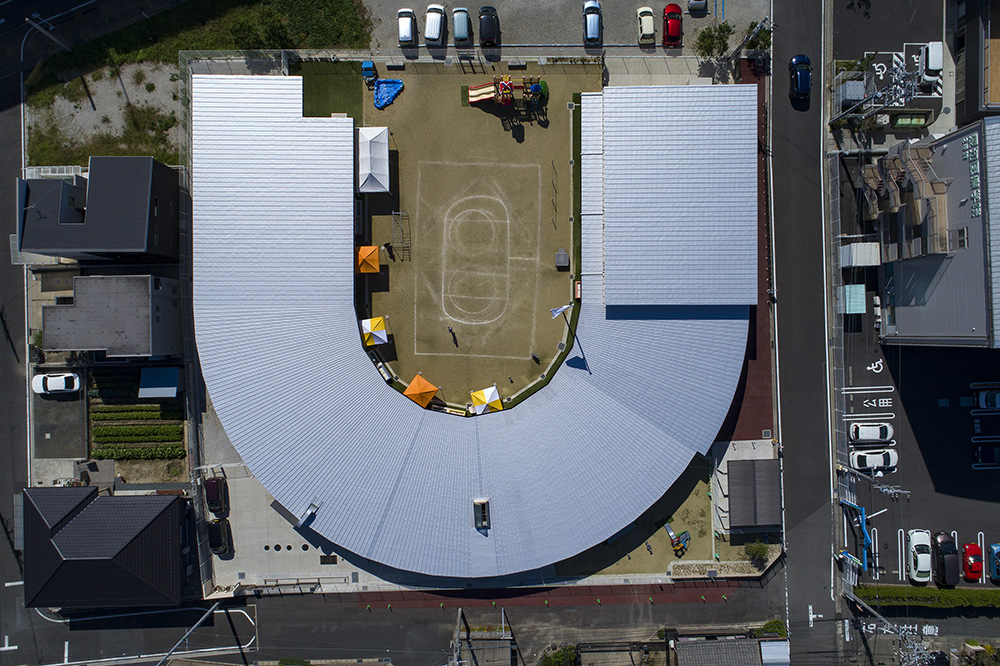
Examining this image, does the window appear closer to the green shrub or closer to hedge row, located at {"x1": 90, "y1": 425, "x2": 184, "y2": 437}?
the green shrub

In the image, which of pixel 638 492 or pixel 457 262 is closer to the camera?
pixel 638 492

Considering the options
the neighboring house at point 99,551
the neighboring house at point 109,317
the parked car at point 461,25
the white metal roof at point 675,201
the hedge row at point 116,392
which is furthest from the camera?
the hedge row at point 116,392

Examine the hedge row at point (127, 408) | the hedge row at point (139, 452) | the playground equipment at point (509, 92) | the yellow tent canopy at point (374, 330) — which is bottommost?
the hedge row at point (139, 452)

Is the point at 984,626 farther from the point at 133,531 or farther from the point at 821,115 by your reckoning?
the point at 133,531

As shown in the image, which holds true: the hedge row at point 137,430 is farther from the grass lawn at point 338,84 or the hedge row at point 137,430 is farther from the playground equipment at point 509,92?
the playground equipment at point 509,92

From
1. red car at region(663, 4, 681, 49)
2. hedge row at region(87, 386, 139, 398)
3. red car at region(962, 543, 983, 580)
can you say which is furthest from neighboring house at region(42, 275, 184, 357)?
red car at region(962, 543, 983, 580)

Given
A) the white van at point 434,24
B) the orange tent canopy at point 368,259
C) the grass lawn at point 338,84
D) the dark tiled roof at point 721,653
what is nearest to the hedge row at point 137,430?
the orange tent canopy at point 368,259

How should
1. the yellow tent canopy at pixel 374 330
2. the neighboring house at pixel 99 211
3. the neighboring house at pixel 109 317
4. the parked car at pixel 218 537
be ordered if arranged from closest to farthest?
the neighboring house at pixel 99 211 → the neighboring house at pixel 109 317 → the yellow tent canopy at pixel 374 330 → the parked car at pixel 218 537

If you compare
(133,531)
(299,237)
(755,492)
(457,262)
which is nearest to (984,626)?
(755,492)

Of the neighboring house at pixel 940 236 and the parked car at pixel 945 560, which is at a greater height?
the neighboring house at pixel 940 236
